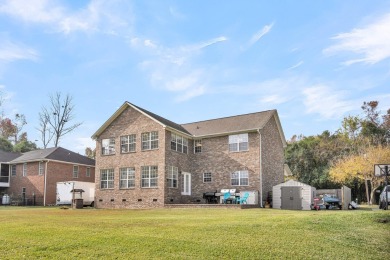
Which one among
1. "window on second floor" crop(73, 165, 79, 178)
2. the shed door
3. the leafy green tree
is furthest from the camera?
the leafy green tree

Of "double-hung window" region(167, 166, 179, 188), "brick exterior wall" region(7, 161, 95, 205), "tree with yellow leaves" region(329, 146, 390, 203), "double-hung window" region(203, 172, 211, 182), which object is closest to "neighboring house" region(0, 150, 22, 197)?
"brick exterior wall" region(7, 161, 95, 205)

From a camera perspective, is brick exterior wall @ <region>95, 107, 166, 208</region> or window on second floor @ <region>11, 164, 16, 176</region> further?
window on second floor @ <region>11, 164, 16, 176</region>

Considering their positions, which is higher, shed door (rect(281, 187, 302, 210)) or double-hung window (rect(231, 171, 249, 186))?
double-hung window (rect(231, 171, 249, 186))

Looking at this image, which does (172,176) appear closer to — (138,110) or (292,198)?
(138,110)

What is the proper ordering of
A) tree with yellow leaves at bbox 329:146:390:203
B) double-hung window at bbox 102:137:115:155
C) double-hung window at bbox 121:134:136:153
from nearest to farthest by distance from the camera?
1. double-hung window at bbox 121:134:136:153
2. double-hung window at bbox 102:137:115:155
3. tree with yellow leaves at bbox 329:146:390:203

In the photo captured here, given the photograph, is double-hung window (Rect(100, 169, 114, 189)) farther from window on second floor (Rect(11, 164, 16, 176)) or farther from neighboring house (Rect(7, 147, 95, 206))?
window on second floor (Rect(11, 164, 16, 176))

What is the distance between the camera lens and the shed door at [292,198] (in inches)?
1037

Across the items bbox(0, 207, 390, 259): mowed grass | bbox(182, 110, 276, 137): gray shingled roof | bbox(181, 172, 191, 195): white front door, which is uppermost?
bbox(182, 110, 276, 137): gray shingled roof

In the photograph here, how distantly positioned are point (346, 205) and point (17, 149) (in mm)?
48234

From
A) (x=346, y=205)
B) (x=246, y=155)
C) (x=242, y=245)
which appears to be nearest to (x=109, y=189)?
(x=246, y=155)

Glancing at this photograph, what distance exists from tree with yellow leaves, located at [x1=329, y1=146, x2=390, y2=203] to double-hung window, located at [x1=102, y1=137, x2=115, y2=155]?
24.2m

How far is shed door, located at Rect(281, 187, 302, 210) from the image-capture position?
26328 mm

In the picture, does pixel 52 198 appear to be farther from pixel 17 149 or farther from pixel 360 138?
pixel 360 138

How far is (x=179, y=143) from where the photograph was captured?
3047 cm
